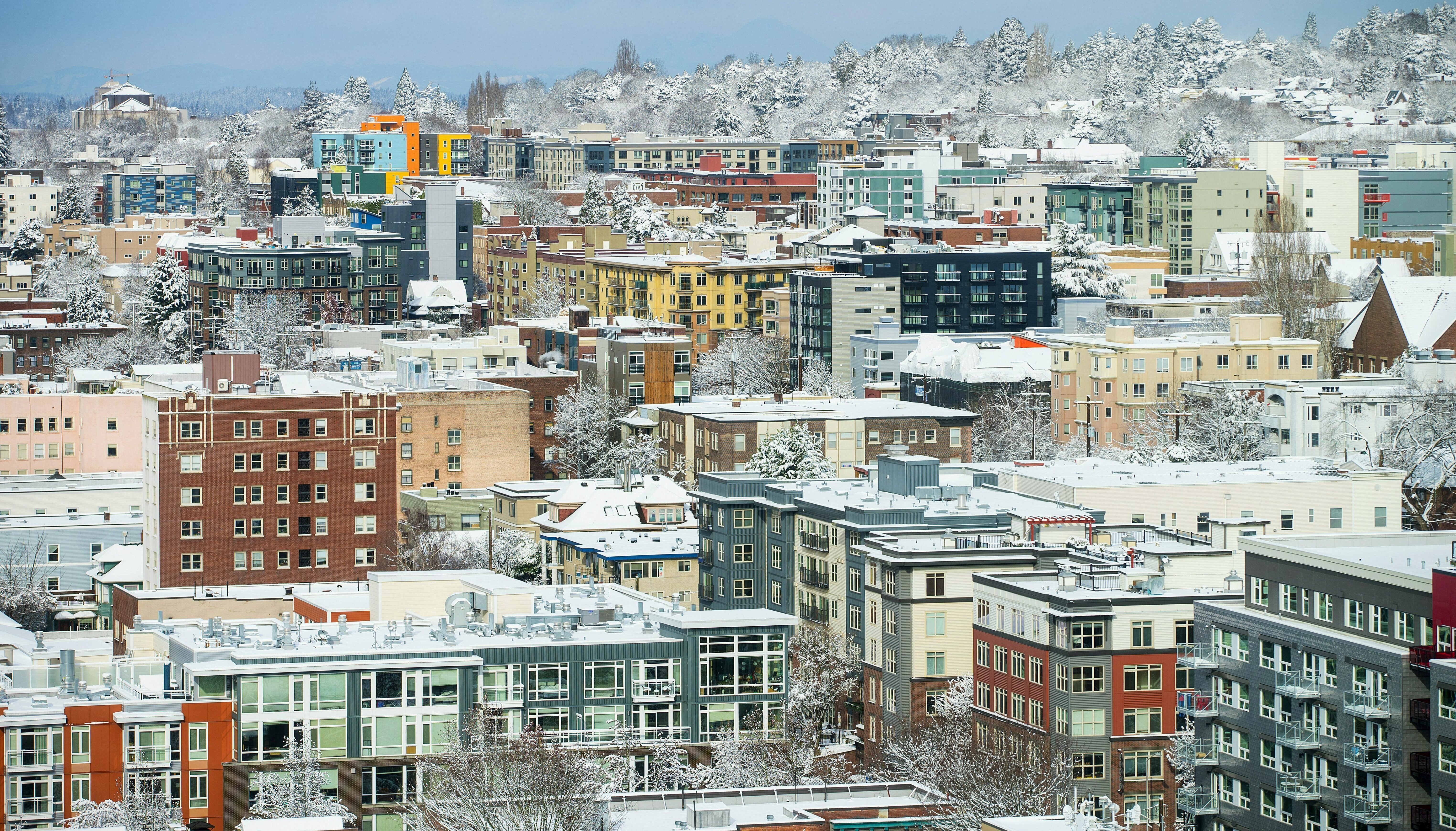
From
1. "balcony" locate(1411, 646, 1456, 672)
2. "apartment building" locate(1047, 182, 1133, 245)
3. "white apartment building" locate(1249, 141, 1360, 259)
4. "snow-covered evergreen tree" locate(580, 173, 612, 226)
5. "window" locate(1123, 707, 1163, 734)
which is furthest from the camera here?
"snow-covered evergreen tree" locate(580, 173, 612, 226)

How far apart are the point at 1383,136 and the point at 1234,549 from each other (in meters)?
154

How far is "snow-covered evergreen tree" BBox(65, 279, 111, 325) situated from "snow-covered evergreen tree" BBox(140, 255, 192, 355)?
2580 millimetres

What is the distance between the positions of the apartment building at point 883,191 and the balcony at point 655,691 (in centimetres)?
10512

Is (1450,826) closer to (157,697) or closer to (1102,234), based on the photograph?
(157,697)

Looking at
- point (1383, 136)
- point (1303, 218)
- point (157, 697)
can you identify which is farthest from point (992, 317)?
point (1383, 136)

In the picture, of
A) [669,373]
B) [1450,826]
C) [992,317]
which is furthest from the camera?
[992,317]

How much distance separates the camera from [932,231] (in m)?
129

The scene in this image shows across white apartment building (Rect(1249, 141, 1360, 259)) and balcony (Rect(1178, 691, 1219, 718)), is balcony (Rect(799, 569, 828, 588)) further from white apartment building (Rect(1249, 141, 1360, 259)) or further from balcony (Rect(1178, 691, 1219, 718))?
white apartment building (Rect(1249, 141, 1360, 259))

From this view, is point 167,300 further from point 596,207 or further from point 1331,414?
point 1331,414

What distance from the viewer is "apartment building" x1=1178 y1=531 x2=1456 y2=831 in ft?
130

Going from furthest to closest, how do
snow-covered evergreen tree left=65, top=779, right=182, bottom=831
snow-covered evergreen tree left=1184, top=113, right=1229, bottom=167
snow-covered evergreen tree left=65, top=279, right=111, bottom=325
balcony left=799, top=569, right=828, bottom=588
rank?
snow-covered evergreen tree left=1184, top=113, right=1229, bottom=167, snow-covered evergreen tree left=65, top=279, right=111, bottom=325, balcony left=799, top=569, right=828, bottom=588, snow-covered evergreen tree left=65, top=779, right=182, bottom=831

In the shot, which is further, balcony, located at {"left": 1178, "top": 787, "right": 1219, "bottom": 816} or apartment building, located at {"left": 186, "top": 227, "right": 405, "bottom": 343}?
apartment building, located at {"left": 186, "top": 227, "right": 405, "bottom": 343}

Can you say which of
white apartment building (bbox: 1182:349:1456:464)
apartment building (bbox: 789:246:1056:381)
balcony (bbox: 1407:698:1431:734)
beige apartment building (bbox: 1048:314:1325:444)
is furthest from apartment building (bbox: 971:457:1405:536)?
apartment building (bbox: 789:246:1056:381)

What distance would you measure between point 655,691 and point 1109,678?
864cm
